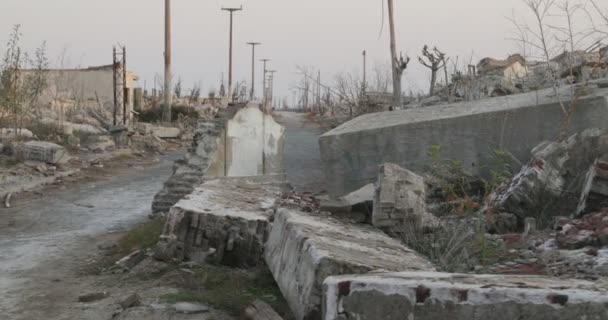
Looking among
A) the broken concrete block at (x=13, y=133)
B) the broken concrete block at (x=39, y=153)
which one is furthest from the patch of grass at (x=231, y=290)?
the broken concrete block at (x=13, y=133)

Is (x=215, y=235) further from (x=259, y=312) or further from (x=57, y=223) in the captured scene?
(x=57, y=223)

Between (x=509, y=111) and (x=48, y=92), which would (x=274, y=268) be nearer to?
(x=509, y=111)

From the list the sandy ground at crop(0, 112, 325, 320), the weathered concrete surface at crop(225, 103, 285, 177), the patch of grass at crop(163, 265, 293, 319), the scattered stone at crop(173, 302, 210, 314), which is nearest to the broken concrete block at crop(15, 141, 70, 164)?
the sandy ground at crop(0, 112, 325, 320)

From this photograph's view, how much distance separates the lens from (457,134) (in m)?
7.49

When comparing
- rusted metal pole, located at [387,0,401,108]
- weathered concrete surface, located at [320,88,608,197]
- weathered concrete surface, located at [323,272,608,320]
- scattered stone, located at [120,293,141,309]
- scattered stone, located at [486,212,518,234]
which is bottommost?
scattered stone, located at [120,293,141,309]

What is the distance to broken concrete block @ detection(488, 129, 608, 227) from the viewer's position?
591 centimetres

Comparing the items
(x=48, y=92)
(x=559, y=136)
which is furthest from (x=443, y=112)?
(x=48, y=92)

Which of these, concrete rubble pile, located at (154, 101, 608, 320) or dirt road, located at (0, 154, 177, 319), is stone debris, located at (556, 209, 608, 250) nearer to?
concrete rubble pile, located at (154, 101, 608, 320)

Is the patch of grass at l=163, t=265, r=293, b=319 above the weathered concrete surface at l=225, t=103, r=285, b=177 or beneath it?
beneath

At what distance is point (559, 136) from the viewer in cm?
695

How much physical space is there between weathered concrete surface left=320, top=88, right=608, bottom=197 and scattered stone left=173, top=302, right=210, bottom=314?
3.98 metres

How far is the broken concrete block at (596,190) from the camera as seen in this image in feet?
17.5

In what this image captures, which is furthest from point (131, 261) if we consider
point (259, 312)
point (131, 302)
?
point (259, 312)

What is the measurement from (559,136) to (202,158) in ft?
14.3
